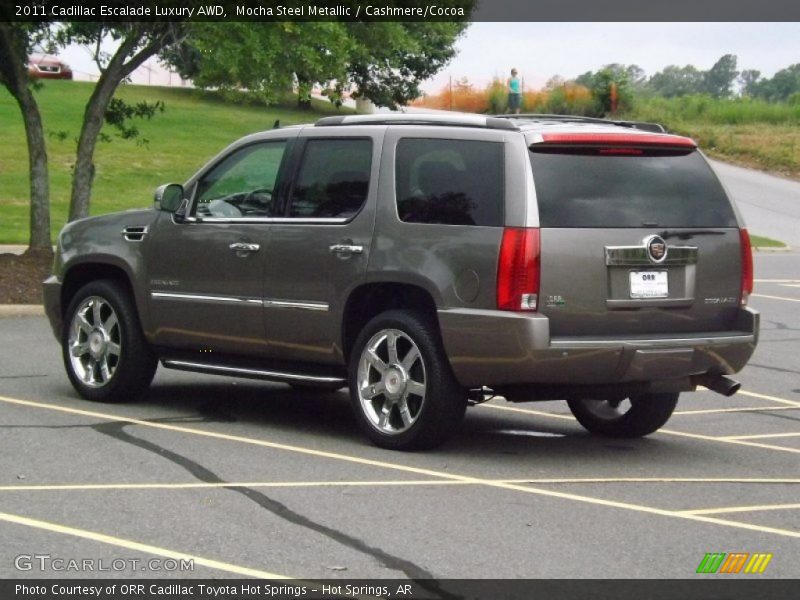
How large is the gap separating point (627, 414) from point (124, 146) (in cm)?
3575

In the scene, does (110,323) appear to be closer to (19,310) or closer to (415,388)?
(415,388)

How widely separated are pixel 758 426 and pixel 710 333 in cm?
179

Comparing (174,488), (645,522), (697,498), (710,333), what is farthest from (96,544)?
(710,333)

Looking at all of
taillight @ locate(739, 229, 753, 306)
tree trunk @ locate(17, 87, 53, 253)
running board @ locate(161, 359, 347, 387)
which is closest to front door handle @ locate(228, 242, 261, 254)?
running board @ locate(161, 359, 347, 387)

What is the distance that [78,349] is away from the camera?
10812mm

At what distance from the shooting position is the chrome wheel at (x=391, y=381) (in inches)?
348

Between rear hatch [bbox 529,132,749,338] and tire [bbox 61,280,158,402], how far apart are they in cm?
341

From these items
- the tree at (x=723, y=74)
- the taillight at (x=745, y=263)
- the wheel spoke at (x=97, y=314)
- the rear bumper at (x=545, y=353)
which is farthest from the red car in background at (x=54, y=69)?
the tree at (x=723, y=74)

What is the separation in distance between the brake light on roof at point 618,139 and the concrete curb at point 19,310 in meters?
9.60

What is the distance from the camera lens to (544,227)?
8.38m

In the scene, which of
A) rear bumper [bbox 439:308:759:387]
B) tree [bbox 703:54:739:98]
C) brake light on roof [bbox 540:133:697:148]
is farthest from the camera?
tree [bbox 703:54:739:98]

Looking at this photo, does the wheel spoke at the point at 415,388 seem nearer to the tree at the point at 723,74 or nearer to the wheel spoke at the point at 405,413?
the wheel spoke at the point at 405,413

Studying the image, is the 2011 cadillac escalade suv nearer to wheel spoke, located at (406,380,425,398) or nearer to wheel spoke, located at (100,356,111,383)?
wheel spoke, located at (406,380,425,398)

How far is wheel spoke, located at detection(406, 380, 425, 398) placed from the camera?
28.7 feet
